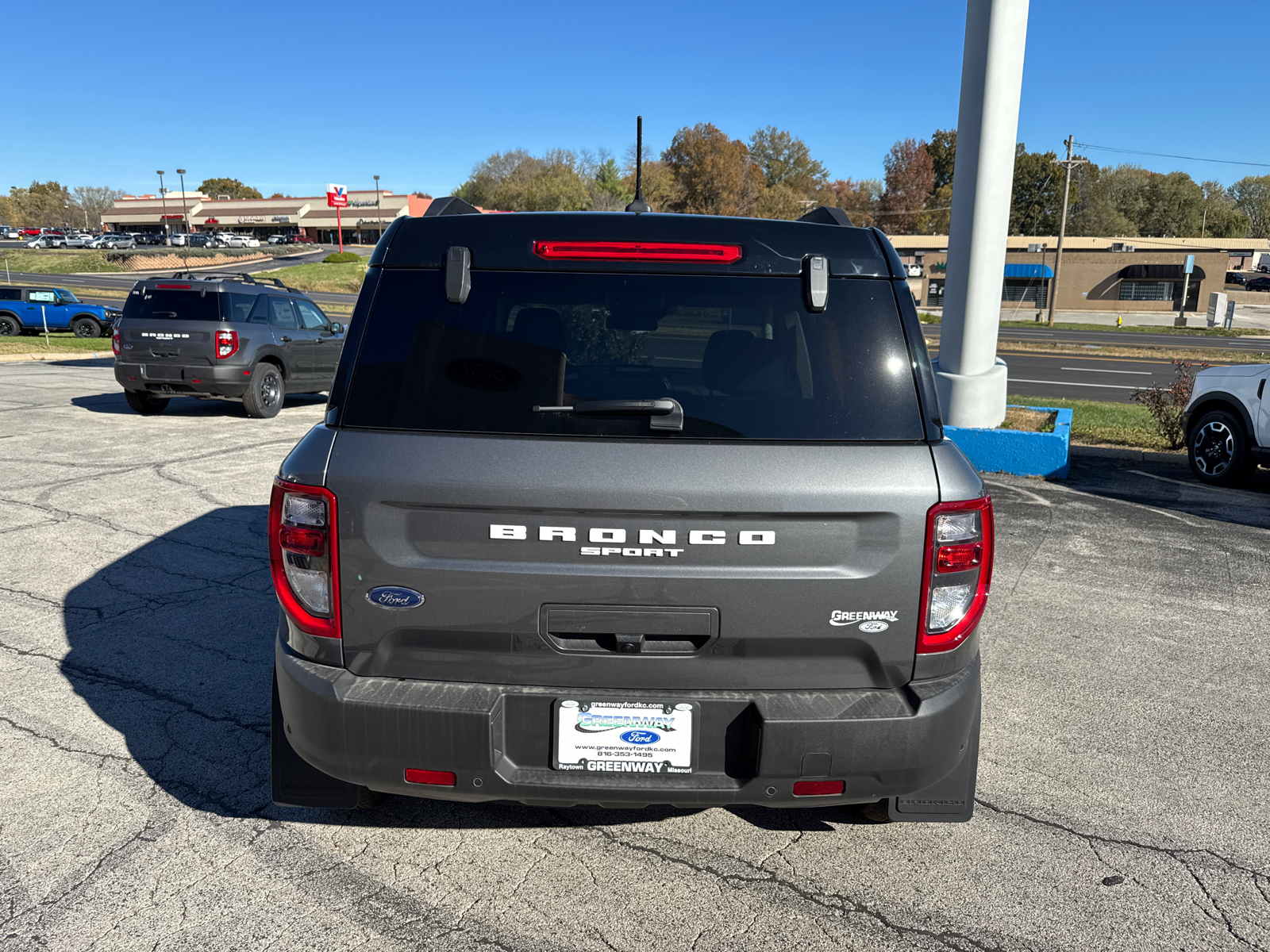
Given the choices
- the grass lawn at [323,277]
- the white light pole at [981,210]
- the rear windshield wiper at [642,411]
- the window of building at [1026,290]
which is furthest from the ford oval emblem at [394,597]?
the window of building at [1026,290]

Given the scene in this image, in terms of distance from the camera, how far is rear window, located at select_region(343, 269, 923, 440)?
2568 mm

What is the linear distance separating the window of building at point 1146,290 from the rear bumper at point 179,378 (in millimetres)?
69204

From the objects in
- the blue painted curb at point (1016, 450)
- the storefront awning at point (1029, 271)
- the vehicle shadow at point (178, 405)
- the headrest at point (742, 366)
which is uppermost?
the storefront awning at point (1029, 271)

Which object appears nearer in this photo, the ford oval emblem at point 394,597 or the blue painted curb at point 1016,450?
the ford oval emblem at point 394,597

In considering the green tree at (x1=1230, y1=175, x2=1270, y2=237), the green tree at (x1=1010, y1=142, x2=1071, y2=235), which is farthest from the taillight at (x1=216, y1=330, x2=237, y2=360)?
the green tree at (x1=1230, y1=175, x2=1270, y2=237)

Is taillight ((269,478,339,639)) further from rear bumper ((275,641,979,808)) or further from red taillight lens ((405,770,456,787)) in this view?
red taillight lens ((405,770,456,787))

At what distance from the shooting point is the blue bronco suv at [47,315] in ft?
88.8

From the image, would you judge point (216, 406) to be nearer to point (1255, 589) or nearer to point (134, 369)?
point (134, 369)

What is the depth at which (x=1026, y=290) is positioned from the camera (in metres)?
69.9

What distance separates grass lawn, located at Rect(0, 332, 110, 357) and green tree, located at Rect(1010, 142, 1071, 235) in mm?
102855

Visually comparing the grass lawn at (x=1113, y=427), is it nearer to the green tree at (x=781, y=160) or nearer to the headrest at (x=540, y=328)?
the headrest at (x=540, y=328)

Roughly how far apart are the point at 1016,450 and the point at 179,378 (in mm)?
10327

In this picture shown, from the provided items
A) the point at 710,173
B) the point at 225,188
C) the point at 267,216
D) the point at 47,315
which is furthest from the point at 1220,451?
the point at 225,188

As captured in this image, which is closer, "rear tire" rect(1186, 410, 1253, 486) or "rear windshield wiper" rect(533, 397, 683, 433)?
"rear windshield wiper" rect(533, 397, 683, 433)
